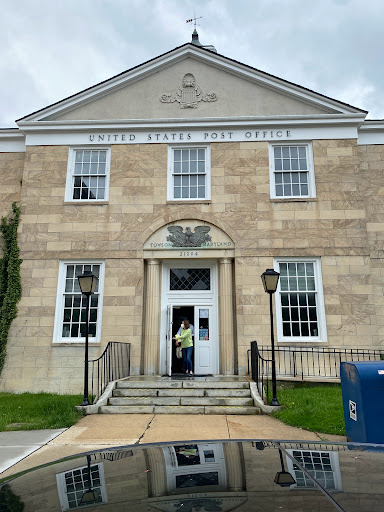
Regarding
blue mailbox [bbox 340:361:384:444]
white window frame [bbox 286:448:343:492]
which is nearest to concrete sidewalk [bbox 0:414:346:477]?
blue mailbox [bbox 340:361:384:444]

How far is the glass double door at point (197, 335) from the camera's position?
12.9 m

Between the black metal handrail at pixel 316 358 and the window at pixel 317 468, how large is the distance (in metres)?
10.1

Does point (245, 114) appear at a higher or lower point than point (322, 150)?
higher

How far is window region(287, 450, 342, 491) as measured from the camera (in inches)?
66.5

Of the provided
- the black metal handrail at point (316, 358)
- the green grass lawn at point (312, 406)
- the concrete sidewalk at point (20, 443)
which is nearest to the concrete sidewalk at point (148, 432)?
the concrete sidewalk at point (20, 443)

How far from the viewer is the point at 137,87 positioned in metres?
14.6

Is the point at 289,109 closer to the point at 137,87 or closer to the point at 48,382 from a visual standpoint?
the point at 137,87

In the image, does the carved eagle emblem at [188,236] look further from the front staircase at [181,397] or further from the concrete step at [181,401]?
the concrete step at [181,401]

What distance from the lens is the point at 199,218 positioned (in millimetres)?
13469

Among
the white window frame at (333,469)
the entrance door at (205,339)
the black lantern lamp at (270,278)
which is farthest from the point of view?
the entrance door at (205,339)

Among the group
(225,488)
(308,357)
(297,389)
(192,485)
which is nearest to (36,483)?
(192,485)

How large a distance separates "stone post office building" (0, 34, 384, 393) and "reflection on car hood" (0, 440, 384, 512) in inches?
412

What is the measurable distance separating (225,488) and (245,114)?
14002 millimetres

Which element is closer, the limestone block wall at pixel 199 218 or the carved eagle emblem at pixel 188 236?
the limestone block wall at pixel 199 218
